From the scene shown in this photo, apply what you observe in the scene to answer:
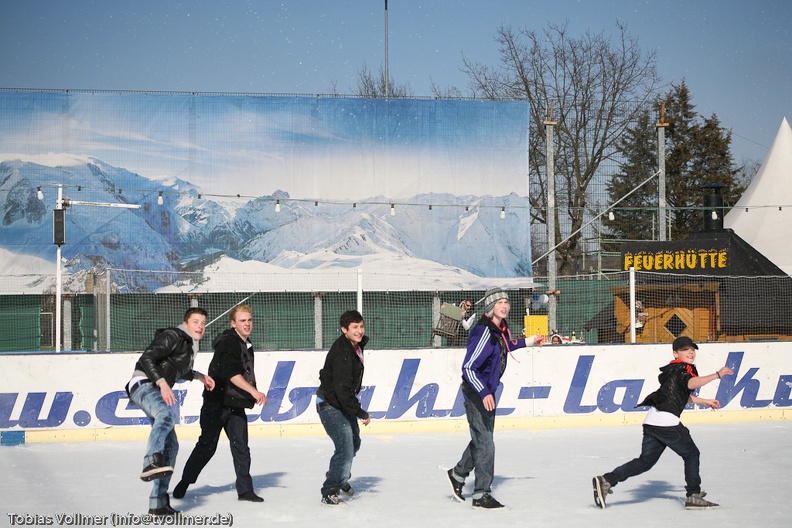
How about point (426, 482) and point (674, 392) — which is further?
point (426, 482)

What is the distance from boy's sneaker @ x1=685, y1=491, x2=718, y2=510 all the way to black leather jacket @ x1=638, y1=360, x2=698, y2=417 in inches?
23.9

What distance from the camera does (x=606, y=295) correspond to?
20.5 meters

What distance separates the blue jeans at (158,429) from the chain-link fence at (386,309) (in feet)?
19.0

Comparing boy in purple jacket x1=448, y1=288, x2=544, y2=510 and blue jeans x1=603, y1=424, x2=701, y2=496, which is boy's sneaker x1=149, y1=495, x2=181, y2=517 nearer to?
boy in purple jacket x1=448, y1=288, x2=544, y2=510

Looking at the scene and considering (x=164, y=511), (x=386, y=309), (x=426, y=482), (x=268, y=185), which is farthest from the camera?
(x=268, y=185)

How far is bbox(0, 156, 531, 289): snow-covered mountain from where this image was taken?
2728cm

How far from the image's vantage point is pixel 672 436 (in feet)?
22.6

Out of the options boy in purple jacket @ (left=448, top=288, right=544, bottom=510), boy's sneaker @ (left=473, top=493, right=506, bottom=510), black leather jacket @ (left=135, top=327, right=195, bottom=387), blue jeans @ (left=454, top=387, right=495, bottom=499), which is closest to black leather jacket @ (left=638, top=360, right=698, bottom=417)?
boy in purple jacket @ (left=448, top=288, right=544, bottom=510)

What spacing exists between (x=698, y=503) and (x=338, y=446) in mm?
2727

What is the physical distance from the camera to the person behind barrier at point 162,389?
648 centimetres

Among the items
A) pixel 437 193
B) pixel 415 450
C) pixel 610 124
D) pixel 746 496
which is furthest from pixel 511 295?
pixel 610 124

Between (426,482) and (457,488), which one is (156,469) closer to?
(457,488)

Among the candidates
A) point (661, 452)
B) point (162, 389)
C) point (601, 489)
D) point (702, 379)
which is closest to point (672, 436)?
point (661, 452)

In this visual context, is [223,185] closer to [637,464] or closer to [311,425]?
[311,425]
